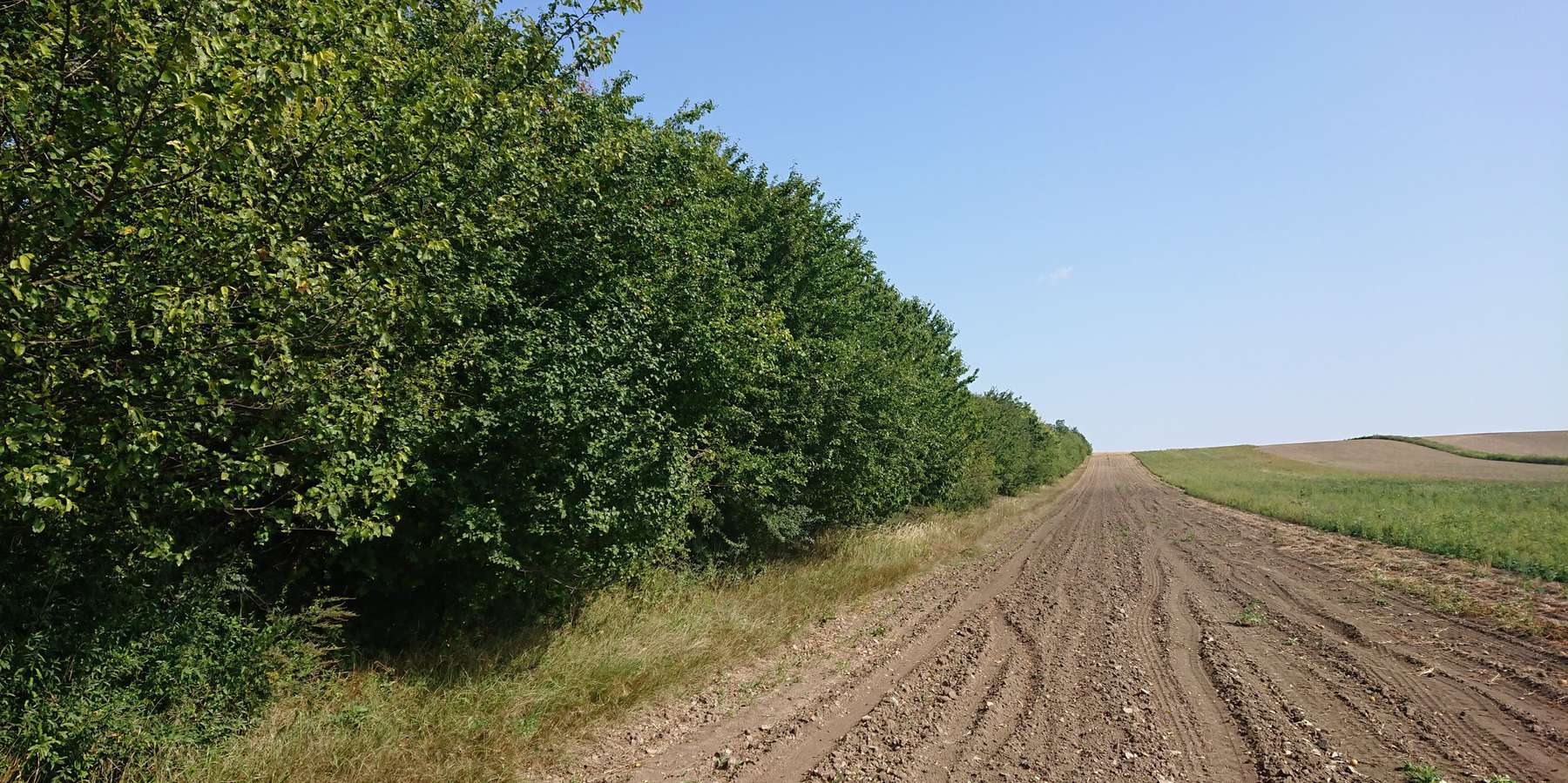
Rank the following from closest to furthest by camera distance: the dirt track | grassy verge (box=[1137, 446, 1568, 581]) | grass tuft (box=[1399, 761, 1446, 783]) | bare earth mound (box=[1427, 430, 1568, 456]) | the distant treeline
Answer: the distant treeline
grass tuft (box=[1399, 761, 1446, 783])
the dirt track
grassy verge (box=[1137, 446, 1568, 581])
bare earth mound (box=[1427, 430, 1568, 456])

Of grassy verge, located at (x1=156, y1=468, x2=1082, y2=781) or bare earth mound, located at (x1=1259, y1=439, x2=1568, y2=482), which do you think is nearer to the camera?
Result: grassy verge, located at (x1=156, y1=468, x2=1082, y2=781)

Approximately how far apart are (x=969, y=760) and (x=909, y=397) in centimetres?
1488

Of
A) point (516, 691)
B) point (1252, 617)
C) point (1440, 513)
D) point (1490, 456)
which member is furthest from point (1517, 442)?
point (516, 691)

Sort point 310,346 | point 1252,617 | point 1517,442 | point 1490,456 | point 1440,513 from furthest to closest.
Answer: point 1517,442 → point 1490,456 → point 1440,513 → point 1252,617 → point 310,346

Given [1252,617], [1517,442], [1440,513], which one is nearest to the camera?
[1252,617]

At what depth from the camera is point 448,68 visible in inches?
319

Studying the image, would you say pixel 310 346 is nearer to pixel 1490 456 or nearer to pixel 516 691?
pixel 516 691

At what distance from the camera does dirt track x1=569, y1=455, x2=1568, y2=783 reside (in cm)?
584

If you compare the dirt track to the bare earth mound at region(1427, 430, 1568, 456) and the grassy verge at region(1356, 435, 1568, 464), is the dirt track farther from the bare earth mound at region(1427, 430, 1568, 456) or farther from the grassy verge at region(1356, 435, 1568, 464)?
the bare earth mound at region(1427, 430, 1568, 456)

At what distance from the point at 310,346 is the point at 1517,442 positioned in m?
121

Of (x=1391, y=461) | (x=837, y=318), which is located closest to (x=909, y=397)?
(x=837, y=318)

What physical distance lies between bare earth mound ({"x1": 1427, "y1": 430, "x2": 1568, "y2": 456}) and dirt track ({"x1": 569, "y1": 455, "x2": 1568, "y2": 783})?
91771mm

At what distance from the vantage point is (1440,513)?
25.4 m

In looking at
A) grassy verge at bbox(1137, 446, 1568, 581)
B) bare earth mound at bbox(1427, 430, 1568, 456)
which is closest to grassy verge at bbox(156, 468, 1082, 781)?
grassy verge at bbox(1137, 446, 1568, 581)
